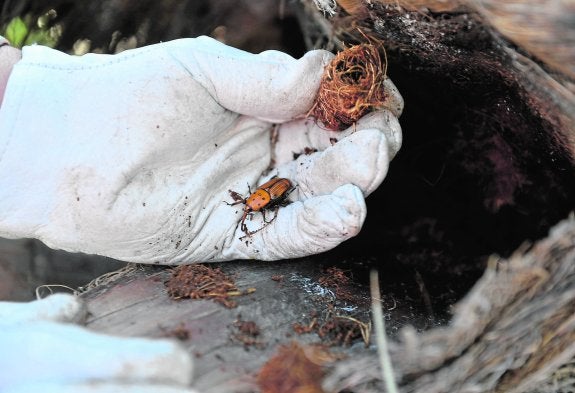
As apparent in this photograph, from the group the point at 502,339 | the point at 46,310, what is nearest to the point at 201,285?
the point at 46,310

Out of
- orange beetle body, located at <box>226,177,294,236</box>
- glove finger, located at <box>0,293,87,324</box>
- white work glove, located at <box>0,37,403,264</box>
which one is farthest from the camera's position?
orange beetle body, located at <box>226,177,294,236</box>

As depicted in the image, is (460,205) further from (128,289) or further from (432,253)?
(128,289)

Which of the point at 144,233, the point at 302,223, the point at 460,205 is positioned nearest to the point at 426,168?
the point at 460,205

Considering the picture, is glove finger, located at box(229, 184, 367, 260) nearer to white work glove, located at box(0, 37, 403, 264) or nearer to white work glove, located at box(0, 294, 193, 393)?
white work glove, located at box(0, 37, 403, 264)

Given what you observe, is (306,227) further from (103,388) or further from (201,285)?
(103,388)

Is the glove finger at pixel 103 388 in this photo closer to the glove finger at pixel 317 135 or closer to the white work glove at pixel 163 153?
the white work glove at pixel 163 153

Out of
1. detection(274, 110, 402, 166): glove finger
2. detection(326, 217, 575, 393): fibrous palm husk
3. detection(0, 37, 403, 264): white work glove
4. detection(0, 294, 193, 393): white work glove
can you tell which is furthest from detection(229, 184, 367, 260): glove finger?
detection(0, 294, 193, 393): white work glove
